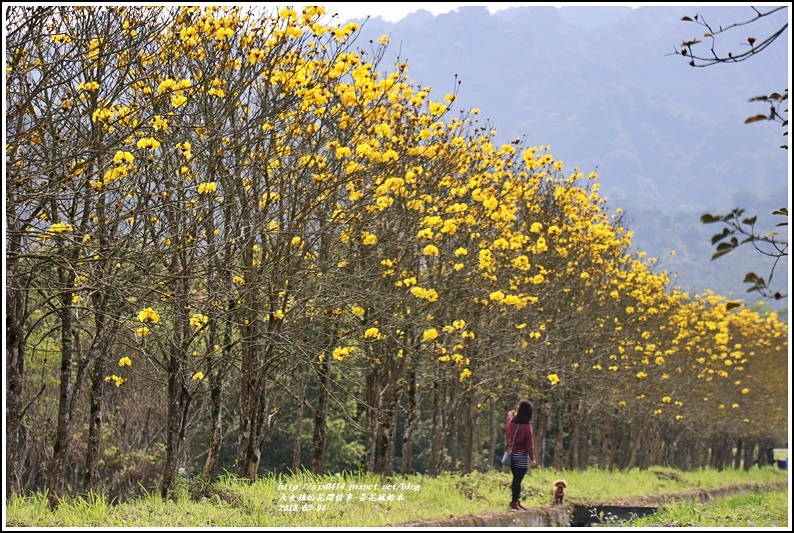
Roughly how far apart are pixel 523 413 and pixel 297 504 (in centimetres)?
379

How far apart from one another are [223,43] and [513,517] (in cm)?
774

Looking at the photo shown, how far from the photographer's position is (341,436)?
3859cm

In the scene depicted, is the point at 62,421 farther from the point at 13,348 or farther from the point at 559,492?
the point at 559,492

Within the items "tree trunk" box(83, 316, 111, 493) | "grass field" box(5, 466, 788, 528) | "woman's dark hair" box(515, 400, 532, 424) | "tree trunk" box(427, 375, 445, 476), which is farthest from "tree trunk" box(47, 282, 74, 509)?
"tree trunk" box(427, 375, 445, 476)

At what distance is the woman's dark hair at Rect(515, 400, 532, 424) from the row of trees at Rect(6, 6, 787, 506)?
4.14ft

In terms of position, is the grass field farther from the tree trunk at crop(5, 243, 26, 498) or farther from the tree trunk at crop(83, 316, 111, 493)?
the tree trunk at crop(5, 243, 26, 498)

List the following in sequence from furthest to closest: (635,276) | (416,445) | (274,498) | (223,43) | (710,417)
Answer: (416,445), (710,417), (635,276), (274,498), (223,43)

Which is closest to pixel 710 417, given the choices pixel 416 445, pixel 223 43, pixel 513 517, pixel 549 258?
pixel 416 445

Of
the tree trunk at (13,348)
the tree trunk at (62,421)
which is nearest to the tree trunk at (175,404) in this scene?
the tree trunk at (62,421)

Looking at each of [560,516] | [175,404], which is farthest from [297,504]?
[560,516]

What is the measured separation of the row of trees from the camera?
25.6 ft

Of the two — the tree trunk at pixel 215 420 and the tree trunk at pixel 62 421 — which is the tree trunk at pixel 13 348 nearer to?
the tree trunk at pixel 62 421

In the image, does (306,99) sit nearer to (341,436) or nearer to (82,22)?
(82,22)

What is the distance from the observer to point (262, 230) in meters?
9.01
